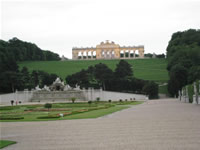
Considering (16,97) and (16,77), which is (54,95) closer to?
(16,97)

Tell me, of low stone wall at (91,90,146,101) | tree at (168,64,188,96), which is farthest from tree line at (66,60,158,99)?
tree at (168,64,188,96)

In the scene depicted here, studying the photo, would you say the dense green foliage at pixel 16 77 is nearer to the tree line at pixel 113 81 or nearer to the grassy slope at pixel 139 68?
the tree line at pixel 113 81

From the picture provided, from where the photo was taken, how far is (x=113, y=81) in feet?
198

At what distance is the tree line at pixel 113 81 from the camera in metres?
59.4

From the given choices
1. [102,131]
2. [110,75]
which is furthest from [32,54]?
[102,131]

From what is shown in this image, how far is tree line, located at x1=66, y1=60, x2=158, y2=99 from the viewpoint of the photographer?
2338 inches

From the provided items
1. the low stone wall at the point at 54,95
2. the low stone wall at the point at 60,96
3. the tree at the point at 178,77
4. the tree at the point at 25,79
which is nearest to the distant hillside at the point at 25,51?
the tree at the point at 25,79

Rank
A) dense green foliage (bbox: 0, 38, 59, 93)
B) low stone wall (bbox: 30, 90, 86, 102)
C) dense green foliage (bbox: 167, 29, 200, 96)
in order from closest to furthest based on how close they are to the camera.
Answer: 1. dense green foliage (bbox: 167, 29, 200, 96)
2. low stone wall (bbox: 30, 90, 86, 102)
3. dense green foliage (bbox: 0, 38, 59, 93)

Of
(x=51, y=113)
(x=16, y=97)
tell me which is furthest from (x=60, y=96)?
(x=51, y=113)

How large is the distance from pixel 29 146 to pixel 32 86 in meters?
56.2

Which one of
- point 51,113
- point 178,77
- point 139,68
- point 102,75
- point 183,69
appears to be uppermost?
point 139,68

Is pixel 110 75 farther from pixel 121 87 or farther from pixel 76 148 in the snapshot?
pixel 76 148

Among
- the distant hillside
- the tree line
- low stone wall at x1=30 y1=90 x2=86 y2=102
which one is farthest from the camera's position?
the distant hillside

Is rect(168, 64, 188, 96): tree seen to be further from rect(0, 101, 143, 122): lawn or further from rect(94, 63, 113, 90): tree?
rect(0, 101, 143, 122): lawn
